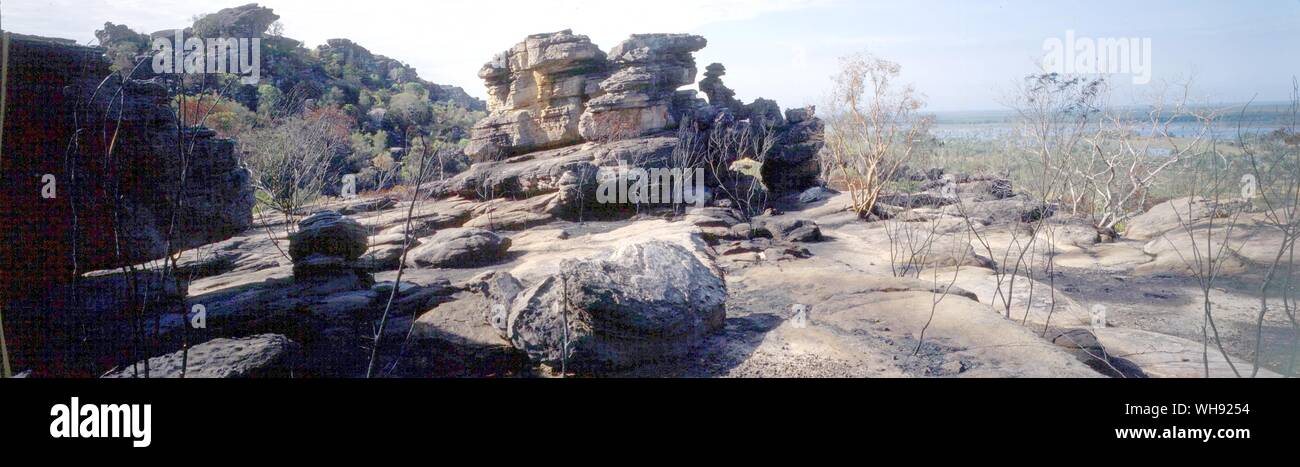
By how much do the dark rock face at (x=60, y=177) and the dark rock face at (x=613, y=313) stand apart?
224 cm

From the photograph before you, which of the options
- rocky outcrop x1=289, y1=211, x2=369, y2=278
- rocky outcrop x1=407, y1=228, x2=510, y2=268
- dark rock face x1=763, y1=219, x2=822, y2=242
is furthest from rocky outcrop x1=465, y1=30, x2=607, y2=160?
rocky outcrop x1=289, y1=211, x2=369, y2=278

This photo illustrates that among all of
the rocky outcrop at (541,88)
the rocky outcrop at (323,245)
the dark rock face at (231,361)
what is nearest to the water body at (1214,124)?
the dark rock face at (231,361)

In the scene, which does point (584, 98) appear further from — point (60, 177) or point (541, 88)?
point (60, 177)

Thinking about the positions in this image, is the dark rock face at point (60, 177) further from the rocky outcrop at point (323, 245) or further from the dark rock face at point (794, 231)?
the dark rock face at point (794, 231)

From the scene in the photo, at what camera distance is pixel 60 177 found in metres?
3.96

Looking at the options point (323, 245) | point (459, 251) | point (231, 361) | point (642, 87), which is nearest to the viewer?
point (231, 361)

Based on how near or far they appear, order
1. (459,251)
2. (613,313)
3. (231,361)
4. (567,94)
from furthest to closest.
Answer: (567,94) → (459,251) → (613,313) → (231,361)

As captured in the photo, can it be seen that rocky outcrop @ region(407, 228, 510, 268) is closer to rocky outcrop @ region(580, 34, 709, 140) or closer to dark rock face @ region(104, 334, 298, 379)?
dark rock face @ region(104, 334, 298, 379)

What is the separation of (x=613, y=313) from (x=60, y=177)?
3969 mm

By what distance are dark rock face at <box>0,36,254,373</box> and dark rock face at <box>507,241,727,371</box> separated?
2240mm

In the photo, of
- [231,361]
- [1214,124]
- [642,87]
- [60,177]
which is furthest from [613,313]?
[642,87]
